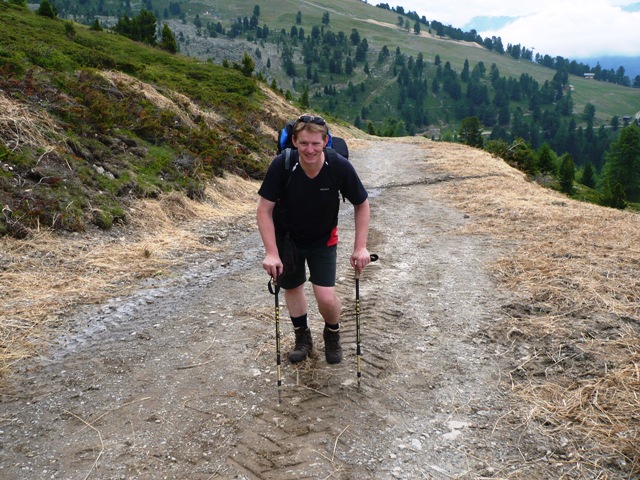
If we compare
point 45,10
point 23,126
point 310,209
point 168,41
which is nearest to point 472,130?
point 168,41

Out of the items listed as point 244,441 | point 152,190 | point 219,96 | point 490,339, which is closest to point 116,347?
point 244,441

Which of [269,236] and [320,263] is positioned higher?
[269,236]

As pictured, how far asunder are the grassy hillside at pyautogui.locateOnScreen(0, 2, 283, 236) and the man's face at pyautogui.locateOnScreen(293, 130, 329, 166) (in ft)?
18.0

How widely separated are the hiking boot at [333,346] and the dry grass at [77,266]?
2.99 meters

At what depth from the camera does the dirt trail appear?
3.40 m

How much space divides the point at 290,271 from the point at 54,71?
12.4m

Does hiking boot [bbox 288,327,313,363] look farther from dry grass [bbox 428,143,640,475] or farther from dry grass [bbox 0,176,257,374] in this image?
dry grass [bbox 0,176,257,374]

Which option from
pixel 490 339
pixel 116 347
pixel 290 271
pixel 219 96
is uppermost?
pixel 219 96

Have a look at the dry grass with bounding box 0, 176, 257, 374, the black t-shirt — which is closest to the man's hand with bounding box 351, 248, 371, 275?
the black t-shirt

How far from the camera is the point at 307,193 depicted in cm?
417

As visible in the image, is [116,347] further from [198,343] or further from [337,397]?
[337,397]

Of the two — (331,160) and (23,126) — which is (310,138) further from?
(23,126)

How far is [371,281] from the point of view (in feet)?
23.4

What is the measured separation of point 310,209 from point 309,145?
587 mm
